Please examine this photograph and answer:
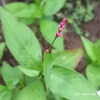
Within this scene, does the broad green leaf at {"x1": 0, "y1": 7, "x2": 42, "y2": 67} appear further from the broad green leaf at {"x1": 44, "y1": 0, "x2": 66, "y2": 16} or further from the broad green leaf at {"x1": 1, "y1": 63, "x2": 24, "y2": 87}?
the broad green leaf at {"x1": 44, "y1": 0, "x2": 66, "y2": 16}

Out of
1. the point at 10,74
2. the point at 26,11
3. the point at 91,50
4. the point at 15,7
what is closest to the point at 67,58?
the point at 91,50

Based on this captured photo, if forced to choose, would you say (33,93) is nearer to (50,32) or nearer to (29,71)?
(29,71)

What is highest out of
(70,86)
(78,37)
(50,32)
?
(50,32)

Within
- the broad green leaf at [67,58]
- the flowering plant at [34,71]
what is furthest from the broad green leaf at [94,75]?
the broad green leaf at [67,58]

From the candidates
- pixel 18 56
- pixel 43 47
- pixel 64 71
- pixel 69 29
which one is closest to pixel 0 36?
pixel 43 47

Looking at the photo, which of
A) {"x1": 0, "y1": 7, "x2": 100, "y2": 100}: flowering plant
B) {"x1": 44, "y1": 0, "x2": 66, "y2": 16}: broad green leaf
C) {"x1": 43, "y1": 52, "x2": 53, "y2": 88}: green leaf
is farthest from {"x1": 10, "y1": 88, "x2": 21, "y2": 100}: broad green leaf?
{"x1": 44, "y1": 0, "x2": 66, "y2": 16}: broad green leaf
